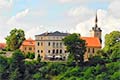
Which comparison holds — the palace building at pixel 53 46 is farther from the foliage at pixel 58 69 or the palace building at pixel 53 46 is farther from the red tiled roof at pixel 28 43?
the foliage at pixel 58 69

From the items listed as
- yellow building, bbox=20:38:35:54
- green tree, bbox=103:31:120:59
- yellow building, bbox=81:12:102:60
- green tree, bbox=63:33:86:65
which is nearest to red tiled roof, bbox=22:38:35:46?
yellow building, bbox=20:38:35:54

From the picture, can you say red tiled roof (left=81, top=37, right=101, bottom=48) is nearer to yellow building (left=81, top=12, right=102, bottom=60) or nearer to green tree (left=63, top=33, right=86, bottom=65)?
yellow building (left=81, top=12, right=102, bottom=60)

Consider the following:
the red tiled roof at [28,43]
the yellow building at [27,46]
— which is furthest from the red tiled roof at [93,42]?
the red tiled roof at [28,43]

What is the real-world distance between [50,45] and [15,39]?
8.89 ft

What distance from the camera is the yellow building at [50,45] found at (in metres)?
37.6

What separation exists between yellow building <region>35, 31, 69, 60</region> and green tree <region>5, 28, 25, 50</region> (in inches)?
52.7

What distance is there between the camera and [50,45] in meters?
37.9

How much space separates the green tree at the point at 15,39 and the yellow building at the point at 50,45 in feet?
4.39

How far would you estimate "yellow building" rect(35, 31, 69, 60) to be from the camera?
3759 centimetres

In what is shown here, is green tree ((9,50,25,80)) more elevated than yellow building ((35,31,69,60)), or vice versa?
yellow building ((35,31,69,60))

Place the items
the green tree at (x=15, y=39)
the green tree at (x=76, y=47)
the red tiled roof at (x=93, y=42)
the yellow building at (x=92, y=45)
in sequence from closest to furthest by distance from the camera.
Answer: the green tree at (x=76, y=47) < the green tree at (x=15, y=39) < the yellow building at (x=92, y=45) < the red tiled roof at (x=93, y=42)

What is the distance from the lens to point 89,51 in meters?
38.3

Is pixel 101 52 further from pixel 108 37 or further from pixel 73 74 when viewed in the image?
pixel 73 74

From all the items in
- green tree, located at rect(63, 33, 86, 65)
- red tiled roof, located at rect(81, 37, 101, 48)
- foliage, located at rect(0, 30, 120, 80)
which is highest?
A: red tiled roof, located at rect(81, 37, 101, 48)
